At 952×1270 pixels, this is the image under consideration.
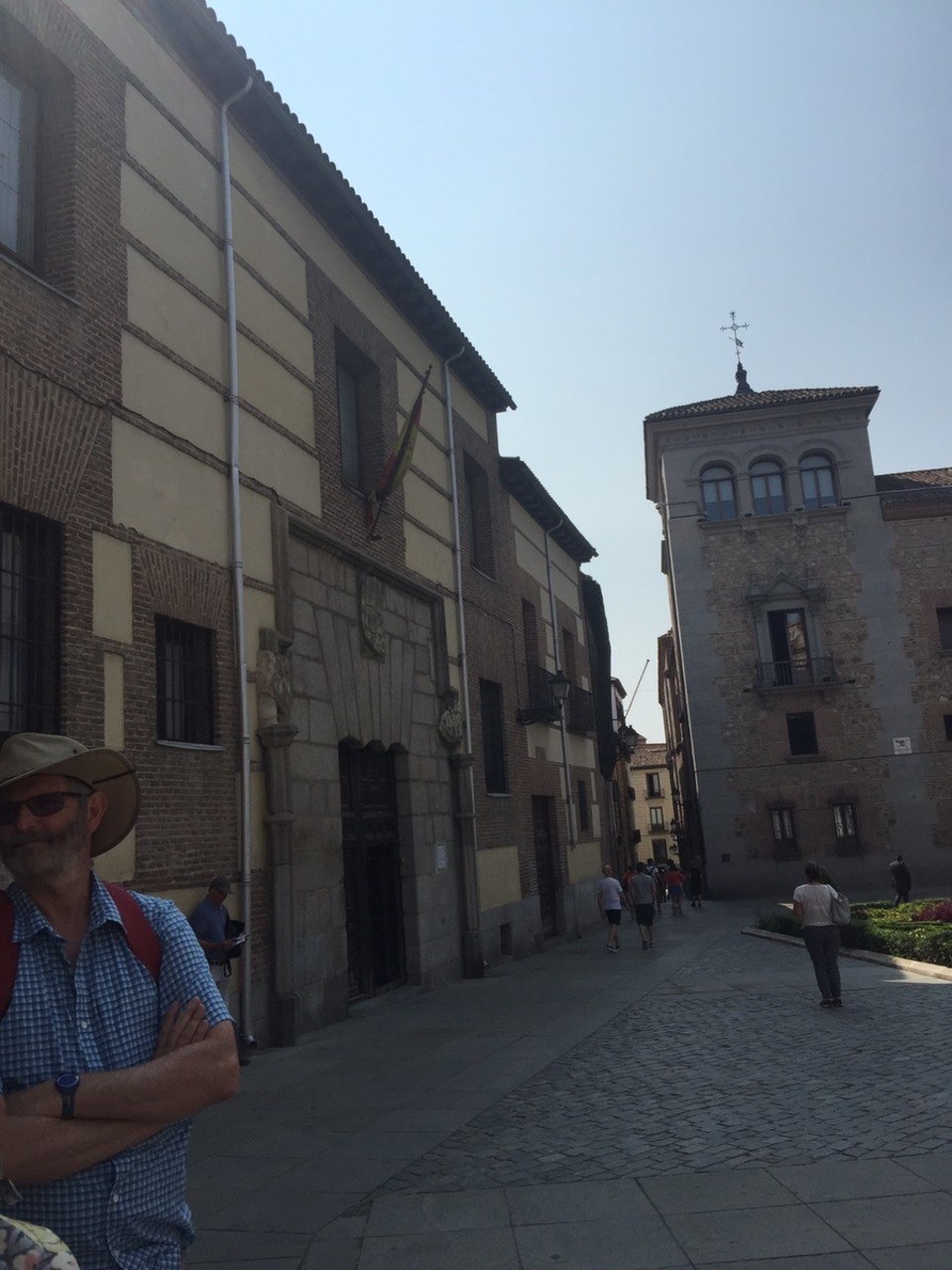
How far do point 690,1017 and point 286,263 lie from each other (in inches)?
369

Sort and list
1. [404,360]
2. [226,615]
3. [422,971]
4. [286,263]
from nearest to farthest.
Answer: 1. [226,615]
2. [286,263]
3. [422,971]
4. [404,360]

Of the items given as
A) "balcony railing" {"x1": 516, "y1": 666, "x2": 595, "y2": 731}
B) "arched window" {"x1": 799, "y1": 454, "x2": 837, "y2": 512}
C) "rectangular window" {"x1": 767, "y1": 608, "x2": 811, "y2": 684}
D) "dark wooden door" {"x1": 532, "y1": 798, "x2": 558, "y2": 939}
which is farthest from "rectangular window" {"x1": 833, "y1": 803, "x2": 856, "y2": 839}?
"dark wooden door" {"x1": 532, "y1": 798, "x2": 558, "y2": 939}

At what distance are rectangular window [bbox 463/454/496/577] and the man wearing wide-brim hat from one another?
661 inches

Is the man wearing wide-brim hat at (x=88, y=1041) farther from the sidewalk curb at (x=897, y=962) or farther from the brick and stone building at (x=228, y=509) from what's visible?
the sidewalk curb at (x=897, y=962)

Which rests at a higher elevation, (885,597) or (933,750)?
(885,597)

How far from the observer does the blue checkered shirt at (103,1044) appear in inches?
82.1

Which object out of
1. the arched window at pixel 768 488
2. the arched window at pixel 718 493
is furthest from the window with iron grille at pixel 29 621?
the arched window at pixel 768 488

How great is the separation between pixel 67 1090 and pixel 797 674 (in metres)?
34.8

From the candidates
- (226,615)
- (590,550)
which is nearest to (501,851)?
(226,615)

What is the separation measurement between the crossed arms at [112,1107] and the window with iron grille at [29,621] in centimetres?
587

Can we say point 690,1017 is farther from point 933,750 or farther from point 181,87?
point 933,750

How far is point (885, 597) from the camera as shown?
34.8m

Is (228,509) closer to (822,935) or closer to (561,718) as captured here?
(822,935)

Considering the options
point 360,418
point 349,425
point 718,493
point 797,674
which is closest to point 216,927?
point 349,425
